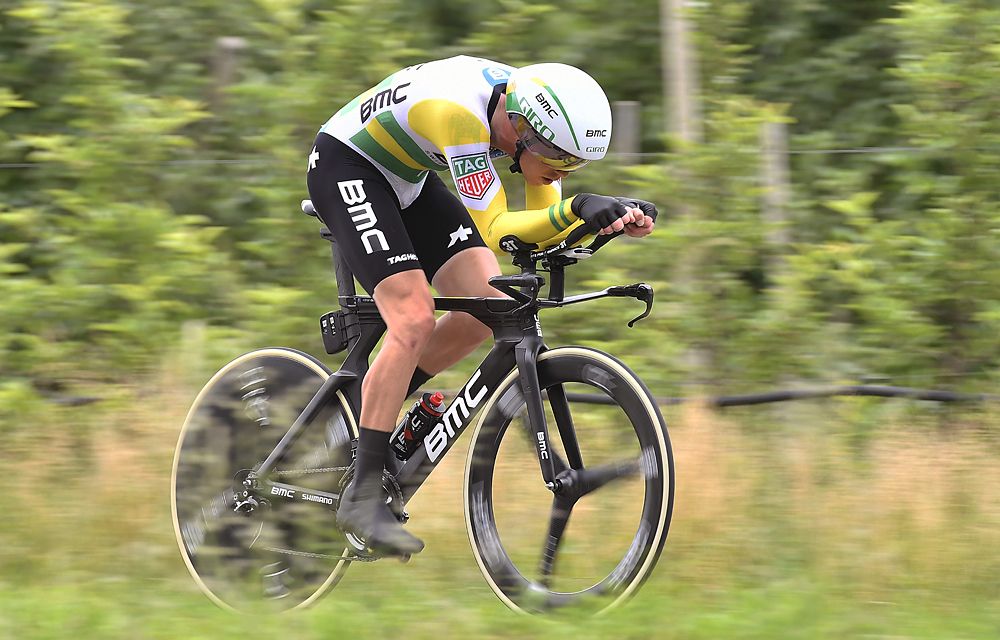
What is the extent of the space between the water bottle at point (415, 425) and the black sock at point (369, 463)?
5.5 inches

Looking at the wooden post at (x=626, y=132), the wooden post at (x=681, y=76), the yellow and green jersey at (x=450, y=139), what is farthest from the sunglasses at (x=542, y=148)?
the wooden post at (x=626, y=132)

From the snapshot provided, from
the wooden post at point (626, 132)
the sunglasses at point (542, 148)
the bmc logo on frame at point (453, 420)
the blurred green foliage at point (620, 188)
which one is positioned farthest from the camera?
the wooden post at point (626, 132)

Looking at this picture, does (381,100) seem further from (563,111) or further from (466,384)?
(466,384)

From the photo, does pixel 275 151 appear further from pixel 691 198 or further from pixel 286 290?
pixel 691 198

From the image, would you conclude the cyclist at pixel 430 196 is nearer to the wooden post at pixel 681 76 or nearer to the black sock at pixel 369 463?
the black sock at pixel 369 463

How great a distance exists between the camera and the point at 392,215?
448cm

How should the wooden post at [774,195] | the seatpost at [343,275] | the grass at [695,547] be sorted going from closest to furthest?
the grass at [695,547], the seatpost at [343,275], the wooden post at [774,195]

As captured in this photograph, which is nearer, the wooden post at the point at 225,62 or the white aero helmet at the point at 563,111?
the white aero helmet at the point at 563,111

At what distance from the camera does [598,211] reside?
3.79 meters

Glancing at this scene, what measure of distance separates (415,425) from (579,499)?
2.08 ft

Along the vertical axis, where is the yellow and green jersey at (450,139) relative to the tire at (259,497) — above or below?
above

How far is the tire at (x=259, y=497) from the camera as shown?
4.72 metres

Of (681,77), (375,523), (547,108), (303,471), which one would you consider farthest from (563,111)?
(681,77)

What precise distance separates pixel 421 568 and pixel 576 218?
5.34ft
